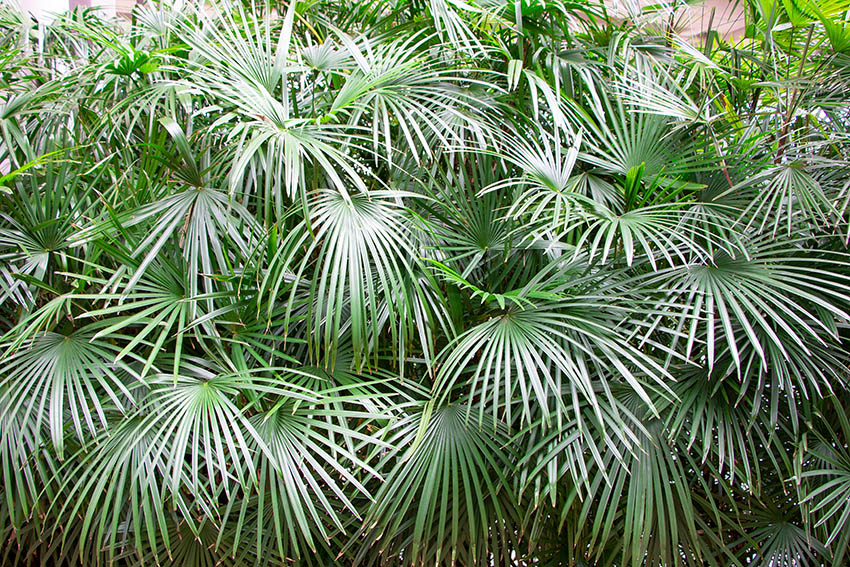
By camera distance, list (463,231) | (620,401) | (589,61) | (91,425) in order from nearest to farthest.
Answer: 1. (91,425)
2. (620,401)
3. (463,231)
4. (589,61)

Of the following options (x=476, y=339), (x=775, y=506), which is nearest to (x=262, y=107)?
(x=476, y=339)

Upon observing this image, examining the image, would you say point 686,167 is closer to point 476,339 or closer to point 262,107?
point 476,339

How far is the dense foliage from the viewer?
116 centimetres

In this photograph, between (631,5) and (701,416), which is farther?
(631,5)

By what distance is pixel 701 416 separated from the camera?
1.20m

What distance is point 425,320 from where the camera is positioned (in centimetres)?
128

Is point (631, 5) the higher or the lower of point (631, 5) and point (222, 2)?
the higher

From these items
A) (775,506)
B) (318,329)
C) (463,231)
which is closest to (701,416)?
(775,506)

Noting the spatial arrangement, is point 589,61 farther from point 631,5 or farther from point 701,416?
point 701,416

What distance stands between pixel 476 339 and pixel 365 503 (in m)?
0.45

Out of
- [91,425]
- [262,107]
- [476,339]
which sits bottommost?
[91,425]

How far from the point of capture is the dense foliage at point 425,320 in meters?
1.16

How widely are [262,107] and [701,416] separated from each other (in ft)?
3.44

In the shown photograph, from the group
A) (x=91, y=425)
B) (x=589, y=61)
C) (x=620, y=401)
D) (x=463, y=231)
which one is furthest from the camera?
(x=589, y=61)
